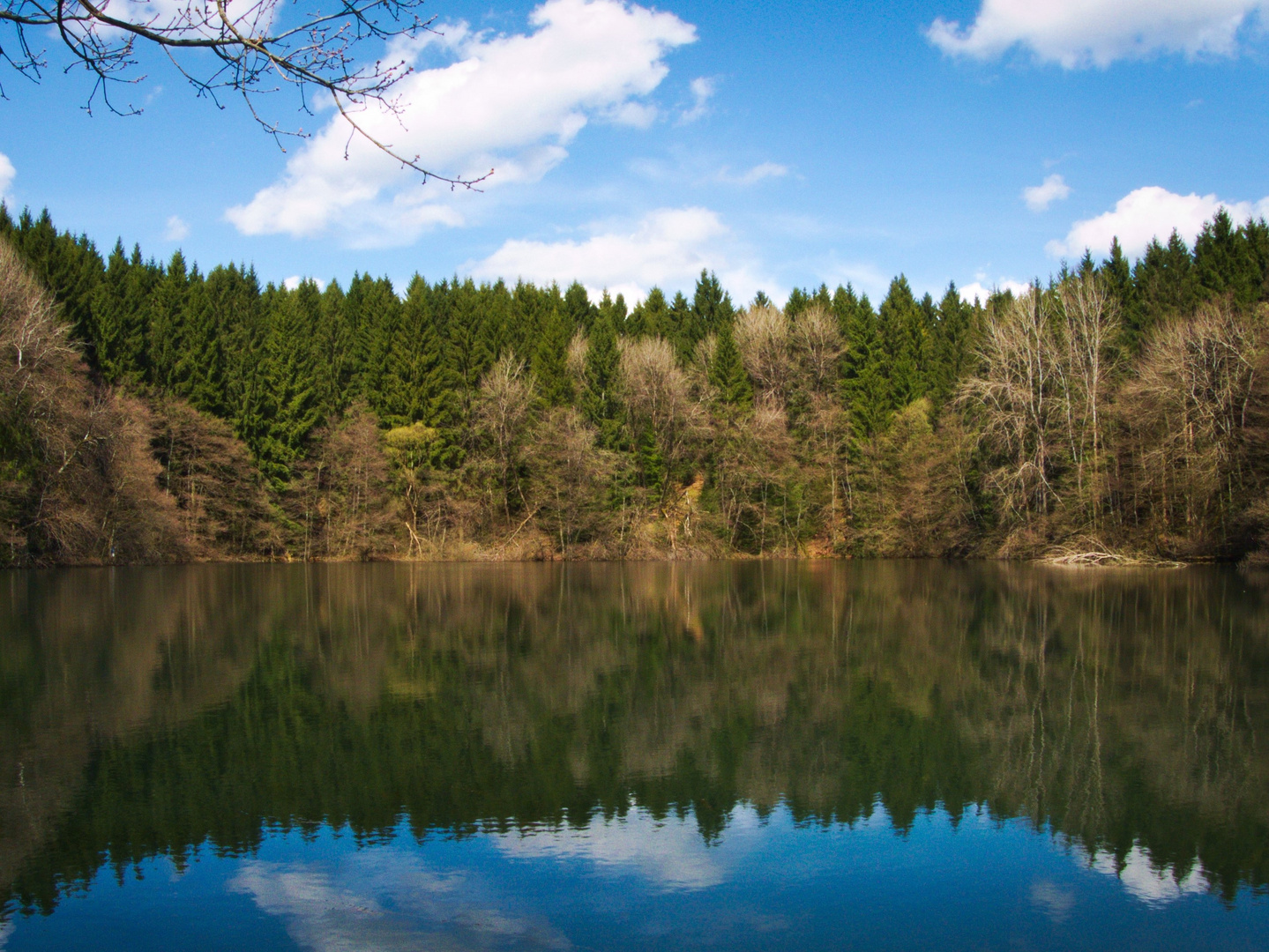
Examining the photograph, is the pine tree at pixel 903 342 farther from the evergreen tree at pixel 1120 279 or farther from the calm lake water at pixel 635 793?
the calm lake water at pixel 635 793

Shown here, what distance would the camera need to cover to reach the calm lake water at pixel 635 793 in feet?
15.4

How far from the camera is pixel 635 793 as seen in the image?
668cm

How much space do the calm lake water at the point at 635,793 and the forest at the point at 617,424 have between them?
26189 mm

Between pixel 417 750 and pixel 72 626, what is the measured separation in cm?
1193

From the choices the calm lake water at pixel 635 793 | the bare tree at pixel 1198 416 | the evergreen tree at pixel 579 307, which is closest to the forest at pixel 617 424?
the bare tree at pixel 1198 416

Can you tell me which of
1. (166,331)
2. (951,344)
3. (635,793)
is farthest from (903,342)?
(635,793)

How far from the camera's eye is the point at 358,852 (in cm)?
558

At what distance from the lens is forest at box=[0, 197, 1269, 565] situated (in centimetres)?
3709

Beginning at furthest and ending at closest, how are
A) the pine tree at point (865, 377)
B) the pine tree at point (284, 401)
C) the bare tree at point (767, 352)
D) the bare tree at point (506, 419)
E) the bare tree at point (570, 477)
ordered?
the bare tree at point (767, 352) → the pine tree at point (865, 377) → the bare tree at point (506, 419) → the pine tree at point (284, 401) → the bare tree at point (570, 477)

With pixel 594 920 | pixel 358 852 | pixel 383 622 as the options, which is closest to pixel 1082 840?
pixel 594 920

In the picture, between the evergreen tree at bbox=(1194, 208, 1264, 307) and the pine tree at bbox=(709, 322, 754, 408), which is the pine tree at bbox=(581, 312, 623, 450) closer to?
the pine tree at bbox=(709, 322, 754, 408)

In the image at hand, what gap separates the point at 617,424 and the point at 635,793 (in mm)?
46270

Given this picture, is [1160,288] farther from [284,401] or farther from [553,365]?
[284,401]

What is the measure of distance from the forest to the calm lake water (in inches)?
1031
